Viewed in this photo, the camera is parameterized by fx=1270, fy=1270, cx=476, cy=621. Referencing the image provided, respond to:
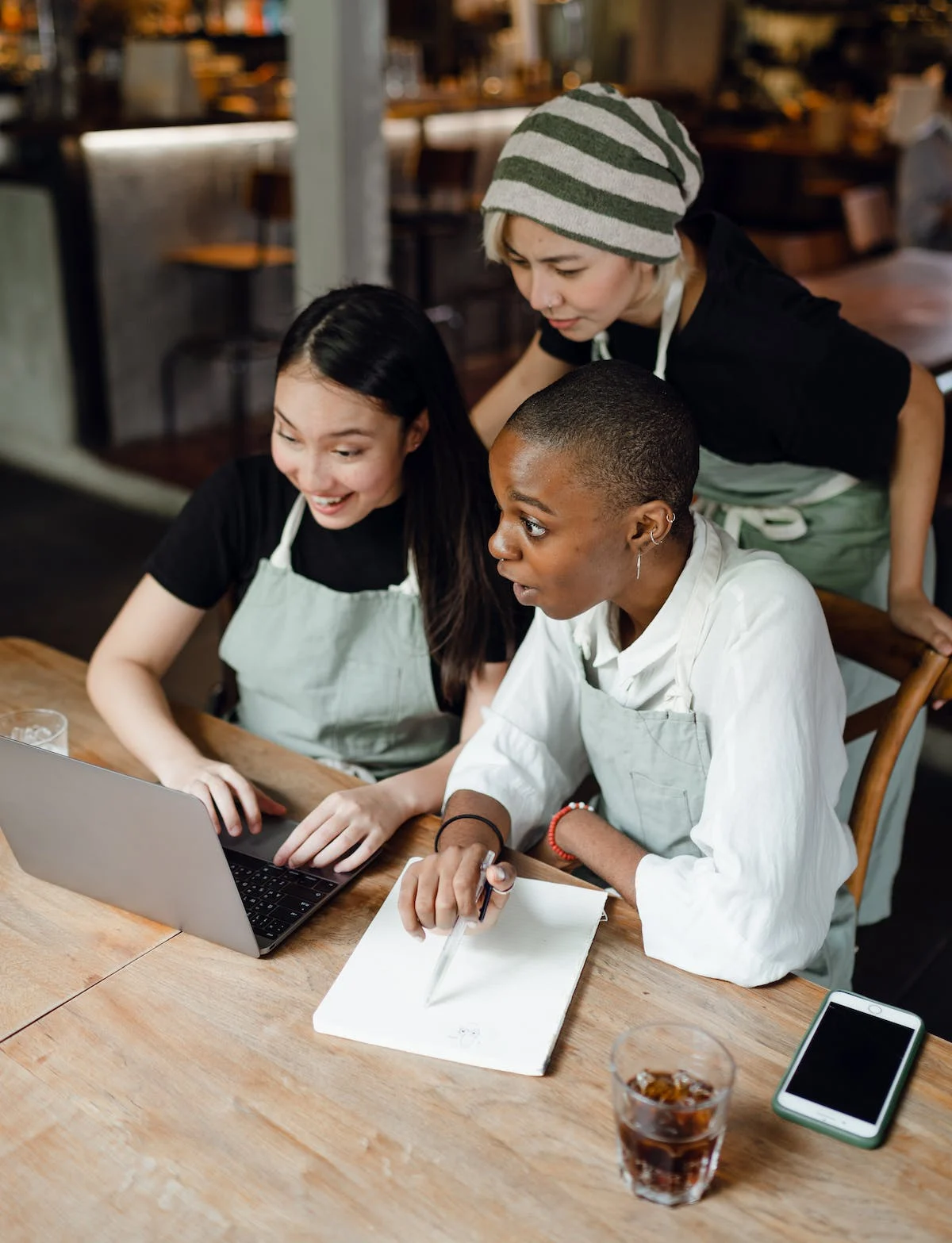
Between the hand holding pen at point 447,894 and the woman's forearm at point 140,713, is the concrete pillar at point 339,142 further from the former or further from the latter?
the hand holding pen at point 447,894

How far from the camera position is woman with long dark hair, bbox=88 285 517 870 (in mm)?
1521

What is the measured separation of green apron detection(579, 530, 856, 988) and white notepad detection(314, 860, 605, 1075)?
0.18 metres

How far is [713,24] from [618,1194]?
9523mm

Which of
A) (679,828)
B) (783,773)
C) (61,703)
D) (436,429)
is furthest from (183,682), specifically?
(783,773)

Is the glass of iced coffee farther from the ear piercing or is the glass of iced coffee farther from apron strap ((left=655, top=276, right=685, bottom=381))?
apron strap ((left=655, top=276, right=685, bottom=381))

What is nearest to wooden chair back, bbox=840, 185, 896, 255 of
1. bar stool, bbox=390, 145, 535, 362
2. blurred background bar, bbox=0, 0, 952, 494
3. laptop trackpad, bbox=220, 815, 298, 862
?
blurred background bar, bbox=0, 0, 952, 494

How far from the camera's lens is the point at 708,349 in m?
1.71

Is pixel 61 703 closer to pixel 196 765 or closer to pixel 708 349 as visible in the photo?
pixel 196 765

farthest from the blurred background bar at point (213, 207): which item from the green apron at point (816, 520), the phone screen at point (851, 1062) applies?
the phone screen at point (851, 1062)

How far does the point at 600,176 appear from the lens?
1544mm

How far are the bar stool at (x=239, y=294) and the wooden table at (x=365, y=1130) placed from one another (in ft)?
12.5

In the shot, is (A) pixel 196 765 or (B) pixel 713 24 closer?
(A) pixel 196 765

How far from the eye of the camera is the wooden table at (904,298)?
11.5 ft

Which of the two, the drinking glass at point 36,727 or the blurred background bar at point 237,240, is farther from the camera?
the blurred background bar at point 237,240
